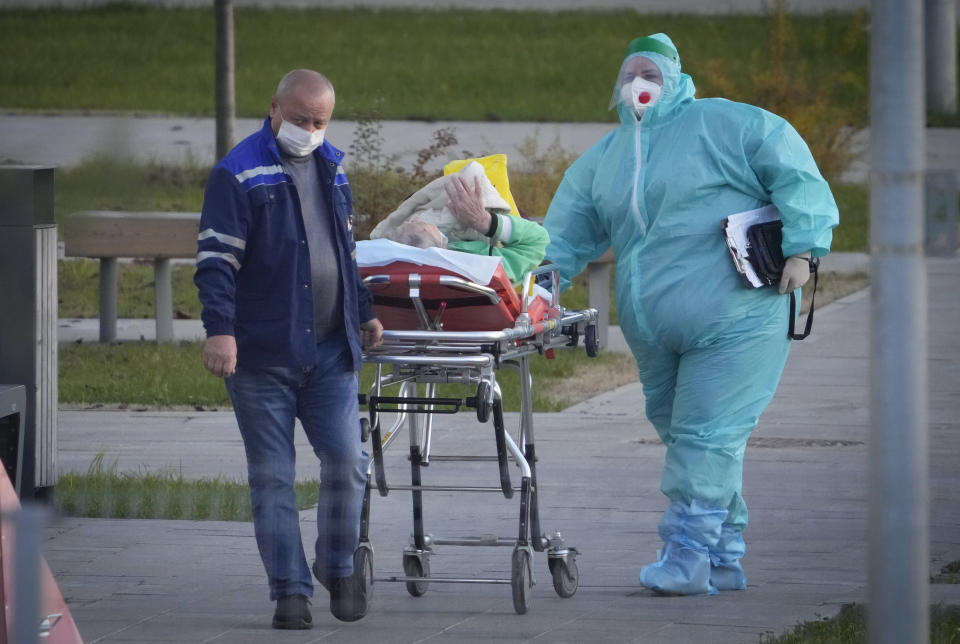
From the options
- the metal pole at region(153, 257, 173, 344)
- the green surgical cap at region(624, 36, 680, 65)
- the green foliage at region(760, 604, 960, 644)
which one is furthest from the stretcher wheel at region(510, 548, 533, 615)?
the metal pole at region(153, 257, 173, 344)

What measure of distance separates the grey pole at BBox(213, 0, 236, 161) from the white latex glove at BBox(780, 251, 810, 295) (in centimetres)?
763

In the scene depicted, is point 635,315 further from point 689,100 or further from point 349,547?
point 349,547

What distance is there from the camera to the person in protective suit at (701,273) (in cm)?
595

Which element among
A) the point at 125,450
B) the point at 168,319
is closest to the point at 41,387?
the point at 125,450

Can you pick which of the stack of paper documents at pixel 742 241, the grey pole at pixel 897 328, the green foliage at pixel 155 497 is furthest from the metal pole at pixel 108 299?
the grey pole at pixel 897 328

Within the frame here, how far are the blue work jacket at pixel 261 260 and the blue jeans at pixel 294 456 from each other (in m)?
0.08

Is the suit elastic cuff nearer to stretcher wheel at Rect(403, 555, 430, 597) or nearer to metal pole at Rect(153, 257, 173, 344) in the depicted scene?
stretcher wheel at Rect(403, 555, 430, 597)

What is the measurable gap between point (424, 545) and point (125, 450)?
305 cm

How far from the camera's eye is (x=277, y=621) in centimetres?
545

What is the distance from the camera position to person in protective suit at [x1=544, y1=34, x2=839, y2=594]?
595cm

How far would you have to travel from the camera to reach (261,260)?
538cm

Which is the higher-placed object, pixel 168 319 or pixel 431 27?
pixel 431 27

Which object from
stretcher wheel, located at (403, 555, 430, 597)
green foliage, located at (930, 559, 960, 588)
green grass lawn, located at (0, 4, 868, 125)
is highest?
green grass lawn, located at (0, 4, 868, 125)

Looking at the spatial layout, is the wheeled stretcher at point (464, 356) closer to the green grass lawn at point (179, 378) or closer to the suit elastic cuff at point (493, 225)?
the suit elastic cuff at point (493, 225)
